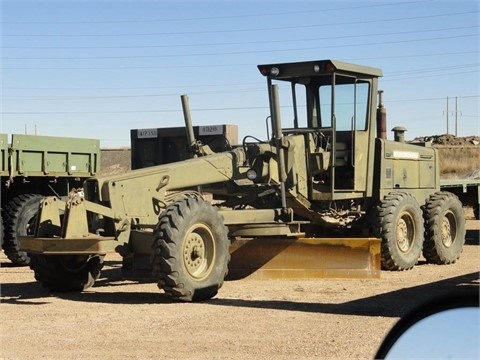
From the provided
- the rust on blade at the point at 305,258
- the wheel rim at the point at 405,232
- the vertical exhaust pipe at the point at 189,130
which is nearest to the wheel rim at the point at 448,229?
the wheel rim at the point at 405,232

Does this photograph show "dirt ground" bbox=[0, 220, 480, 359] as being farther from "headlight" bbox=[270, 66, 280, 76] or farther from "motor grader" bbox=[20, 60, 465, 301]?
"headlight" bbox=[270, 66, 280, 76]

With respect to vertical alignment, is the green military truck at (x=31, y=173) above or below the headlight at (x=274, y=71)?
below

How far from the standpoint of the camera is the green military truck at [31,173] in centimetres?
1438

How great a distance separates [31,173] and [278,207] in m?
4.97

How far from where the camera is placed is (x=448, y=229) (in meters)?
14.4

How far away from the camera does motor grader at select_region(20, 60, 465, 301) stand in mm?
9617

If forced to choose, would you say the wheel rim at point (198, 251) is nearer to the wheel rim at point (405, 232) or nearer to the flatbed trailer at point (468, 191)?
the wheel rim at point (405, 232)

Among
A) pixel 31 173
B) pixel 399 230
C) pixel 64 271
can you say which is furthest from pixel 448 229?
pixel 31 173

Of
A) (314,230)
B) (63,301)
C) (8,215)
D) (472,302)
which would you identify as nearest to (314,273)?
(314,230)

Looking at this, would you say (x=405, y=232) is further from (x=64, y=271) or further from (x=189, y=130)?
(x=64, y=271)

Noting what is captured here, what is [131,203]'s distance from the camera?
1014 centimetres

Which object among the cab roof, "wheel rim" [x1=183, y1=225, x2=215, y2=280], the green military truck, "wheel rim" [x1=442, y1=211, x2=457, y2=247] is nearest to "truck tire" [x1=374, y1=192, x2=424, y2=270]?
"wheel rim" [x1=442, y1=211, x2=457, y2=247]

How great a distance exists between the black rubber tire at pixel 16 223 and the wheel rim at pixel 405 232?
6.17 m

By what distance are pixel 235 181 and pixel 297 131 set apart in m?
1.37
